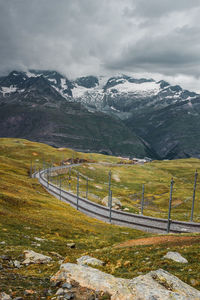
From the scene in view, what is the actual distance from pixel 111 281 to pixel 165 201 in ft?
427

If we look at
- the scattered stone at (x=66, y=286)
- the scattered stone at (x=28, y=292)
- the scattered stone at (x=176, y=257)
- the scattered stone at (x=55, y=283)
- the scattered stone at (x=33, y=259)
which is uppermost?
the scattered stone at (x=28, y=292)

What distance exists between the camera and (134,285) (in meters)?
11.9

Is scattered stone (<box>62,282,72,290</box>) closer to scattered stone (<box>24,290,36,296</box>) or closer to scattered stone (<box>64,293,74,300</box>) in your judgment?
scattered stone (<box>64,293,74,300</box>)

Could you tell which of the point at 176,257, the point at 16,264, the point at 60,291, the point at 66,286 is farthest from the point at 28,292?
the point at 176,257

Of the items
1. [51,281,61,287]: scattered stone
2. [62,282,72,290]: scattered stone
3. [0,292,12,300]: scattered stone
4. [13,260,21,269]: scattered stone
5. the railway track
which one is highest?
[0,292,12,300]: scattered stone

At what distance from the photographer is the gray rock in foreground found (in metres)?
11.3

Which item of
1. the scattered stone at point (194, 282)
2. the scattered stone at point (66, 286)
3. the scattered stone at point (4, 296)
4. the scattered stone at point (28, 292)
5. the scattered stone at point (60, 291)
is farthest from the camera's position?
the scattered stone at point (194, 282)

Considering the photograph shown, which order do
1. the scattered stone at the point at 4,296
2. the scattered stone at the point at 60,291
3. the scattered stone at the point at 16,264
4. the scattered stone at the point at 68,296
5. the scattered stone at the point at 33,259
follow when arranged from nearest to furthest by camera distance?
the scattered stone at the point at 4,296
the scattered stone at the point at 68,296
the scattered stone at the point at 60,291
the scattered stone at the point at 16,264
the scattered stone at the point at 33,259

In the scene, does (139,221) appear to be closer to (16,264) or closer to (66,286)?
(16,264)

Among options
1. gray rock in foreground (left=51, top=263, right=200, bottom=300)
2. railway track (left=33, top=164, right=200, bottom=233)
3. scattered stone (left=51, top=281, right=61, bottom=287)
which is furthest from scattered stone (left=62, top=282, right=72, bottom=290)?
railway track (left=33, top=164, right=200, bottom=233)

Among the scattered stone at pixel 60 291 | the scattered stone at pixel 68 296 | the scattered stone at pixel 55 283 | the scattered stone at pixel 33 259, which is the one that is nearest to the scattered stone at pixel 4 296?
the scattered stone at pixel 60 291

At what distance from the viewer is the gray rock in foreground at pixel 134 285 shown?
11.3 metres

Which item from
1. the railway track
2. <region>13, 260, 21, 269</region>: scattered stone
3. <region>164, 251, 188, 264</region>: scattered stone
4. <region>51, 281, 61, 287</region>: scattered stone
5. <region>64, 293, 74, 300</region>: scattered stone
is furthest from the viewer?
the railway track

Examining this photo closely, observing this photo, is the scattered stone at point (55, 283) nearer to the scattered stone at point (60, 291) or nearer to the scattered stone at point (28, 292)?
the scattered stone at point (60, 291)
